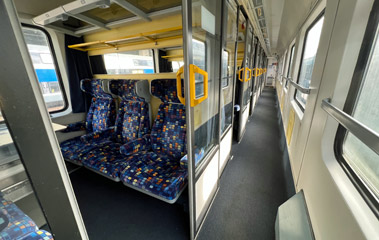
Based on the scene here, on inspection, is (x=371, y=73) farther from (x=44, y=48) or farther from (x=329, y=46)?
(x=44, y=48)

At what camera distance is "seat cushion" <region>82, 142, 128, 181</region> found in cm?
167

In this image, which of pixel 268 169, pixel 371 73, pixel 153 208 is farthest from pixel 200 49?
pixel 268 169

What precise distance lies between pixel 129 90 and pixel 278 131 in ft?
12.5

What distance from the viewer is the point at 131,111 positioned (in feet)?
7.67

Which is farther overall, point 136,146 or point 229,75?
point 229,75

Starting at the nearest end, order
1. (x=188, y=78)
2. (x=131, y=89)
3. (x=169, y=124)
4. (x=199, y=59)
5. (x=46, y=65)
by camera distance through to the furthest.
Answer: (x=188, y=78), (x=199, y=59), (x=169, y=124), (x=131, y=89), (x=46, y=65)

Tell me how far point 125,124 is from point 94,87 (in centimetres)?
95

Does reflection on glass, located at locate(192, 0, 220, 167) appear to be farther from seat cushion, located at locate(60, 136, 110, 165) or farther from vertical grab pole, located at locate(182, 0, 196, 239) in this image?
seat cushion, located at locate(60, 136, 110, 165)

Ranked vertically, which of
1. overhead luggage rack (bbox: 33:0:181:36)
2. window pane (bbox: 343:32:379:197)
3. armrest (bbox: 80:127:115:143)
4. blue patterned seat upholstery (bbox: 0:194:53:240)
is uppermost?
overhead luggage rack (bbox: 33:0:181:36)

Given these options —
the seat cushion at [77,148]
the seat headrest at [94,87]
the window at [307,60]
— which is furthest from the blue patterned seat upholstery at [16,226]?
the window at [307,60]

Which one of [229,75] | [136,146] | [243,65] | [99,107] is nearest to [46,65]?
[99,107]

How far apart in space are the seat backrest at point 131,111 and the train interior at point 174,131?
23mm

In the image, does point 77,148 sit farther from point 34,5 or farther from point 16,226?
point 34,5

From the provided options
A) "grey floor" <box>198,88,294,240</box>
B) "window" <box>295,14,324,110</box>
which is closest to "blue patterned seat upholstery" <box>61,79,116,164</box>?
"grey floor" <box>198,88,294,240</box>
